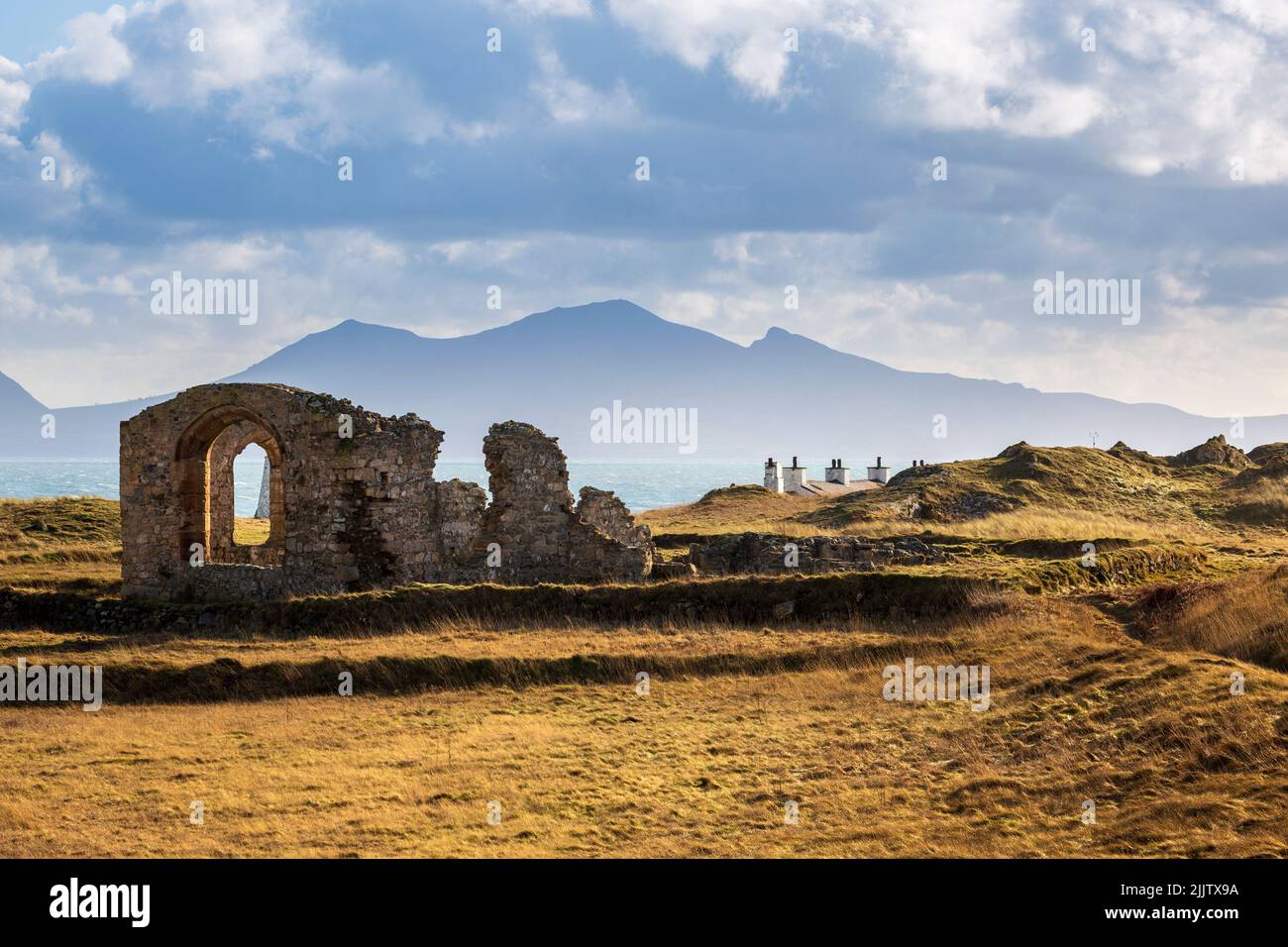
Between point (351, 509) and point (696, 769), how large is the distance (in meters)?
12.1

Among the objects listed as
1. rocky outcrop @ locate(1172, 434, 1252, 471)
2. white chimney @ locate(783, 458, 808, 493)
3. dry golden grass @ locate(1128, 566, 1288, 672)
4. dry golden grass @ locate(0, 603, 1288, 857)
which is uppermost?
rocky outcrop @ locate(1172, 434, 1252, 471)

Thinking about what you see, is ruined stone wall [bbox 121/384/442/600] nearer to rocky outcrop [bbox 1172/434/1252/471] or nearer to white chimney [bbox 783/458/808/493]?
white chimney [bbox 783/458/808/493]

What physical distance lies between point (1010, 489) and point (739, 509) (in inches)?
425

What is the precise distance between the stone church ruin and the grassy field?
241 centimetres

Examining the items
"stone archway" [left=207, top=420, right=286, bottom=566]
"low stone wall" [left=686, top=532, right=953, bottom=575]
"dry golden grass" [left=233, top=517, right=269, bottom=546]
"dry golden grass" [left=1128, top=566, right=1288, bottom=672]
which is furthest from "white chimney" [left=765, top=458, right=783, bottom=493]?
"dry golden grass" [left=1128, top=566, right=1288, bottom=672]

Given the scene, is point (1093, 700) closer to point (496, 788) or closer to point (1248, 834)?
point (1248, 834)

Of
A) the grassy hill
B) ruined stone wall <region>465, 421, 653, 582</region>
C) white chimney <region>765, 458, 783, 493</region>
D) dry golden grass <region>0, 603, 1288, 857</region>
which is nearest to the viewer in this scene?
dry golden grass <region>0, 603, 1288, 857</region>

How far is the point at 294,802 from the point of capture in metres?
10.4

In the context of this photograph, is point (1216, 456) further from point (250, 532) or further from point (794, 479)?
point (250, 532)

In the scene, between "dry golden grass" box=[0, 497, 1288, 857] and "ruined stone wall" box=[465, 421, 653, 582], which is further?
"ruined stone wall" box=[465, 421, 653, 582]

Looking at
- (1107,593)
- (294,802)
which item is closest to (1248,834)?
(294,802)

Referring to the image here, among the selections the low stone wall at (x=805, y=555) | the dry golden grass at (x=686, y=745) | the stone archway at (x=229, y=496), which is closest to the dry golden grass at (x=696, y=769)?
the dry golden grass at (x=686, y=745)

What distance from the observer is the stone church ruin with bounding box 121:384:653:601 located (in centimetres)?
2153

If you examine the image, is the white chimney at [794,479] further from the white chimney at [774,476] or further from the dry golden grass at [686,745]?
the dry golden grass at [686,745]
